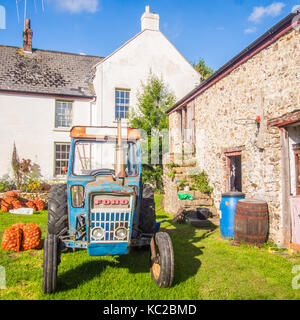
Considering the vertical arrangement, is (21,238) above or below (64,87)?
below

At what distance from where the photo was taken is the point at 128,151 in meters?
5.10

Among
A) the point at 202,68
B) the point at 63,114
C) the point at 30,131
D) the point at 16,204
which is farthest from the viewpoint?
the point at 202,68

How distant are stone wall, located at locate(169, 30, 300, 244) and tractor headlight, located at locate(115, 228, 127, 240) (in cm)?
364


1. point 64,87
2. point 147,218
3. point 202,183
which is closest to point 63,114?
point 64,87

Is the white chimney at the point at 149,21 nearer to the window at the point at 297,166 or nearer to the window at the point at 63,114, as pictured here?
the window at the point at 63,114

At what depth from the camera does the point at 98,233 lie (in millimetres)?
3715

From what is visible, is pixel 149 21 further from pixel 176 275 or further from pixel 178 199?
pixel 176 275

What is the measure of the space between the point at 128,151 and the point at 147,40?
43.9 feet

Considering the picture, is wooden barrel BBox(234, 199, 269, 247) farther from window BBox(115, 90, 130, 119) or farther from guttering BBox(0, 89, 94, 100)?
guttering BBox(0, 89, 94, 100)

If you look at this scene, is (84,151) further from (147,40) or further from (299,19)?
(147,40)

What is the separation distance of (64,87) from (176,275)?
1364cm

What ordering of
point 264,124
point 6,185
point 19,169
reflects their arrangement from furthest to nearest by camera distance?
point 19,169 < point 6,185 < point 264,124

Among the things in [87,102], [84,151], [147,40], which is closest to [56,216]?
[84,151]

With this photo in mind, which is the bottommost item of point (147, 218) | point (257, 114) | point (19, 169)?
point (147, 218)
